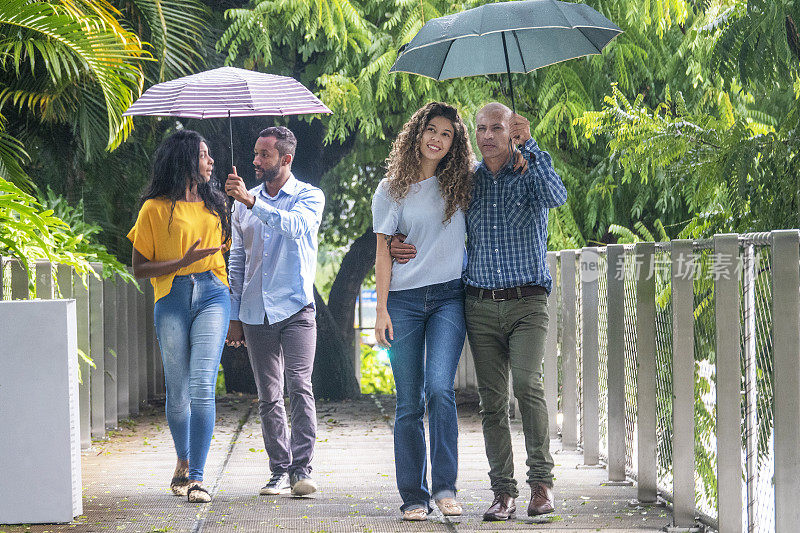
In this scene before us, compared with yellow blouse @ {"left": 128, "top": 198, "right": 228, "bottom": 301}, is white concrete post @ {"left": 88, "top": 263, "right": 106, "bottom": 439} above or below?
below

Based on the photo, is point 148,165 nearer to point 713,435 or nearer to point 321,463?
point 321,463

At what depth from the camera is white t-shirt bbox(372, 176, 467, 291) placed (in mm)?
5141

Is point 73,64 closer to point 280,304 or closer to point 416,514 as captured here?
point 280,304

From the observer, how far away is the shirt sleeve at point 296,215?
18.1 ft

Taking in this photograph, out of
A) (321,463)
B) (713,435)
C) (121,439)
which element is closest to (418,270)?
(713,435)

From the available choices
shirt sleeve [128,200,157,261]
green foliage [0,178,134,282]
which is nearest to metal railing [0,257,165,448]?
green foliage [0,178,134,282]

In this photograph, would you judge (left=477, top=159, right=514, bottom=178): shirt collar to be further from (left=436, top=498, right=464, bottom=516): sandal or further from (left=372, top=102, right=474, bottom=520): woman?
(left=436, top=498, right=464, bottom=516): sandal

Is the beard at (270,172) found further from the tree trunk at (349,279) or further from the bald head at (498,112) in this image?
the tree trunk at (349,279)

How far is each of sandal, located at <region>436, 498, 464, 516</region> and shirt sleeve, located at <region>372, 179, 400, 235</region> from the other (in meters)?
1.34

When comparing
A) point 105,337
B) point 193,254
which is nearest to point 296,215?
point 193,254

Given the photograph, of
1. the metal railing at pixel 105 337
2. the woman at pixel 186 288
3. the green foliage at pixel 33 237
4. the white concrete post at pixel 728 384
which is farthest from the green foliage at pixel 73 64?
the white concrete post at pixel 728 384

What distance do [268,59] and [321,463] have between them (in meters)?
4.77

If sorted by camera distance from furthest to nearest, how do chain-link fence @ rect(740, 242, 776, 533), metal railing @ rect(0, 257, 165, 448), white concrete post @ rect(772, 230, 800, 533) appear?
metal railing @ rect(0, 257, 165, 448) < chain-link fence @ rect(740, 242, 776, 533) < white concrete post @ rect(772, 230, 800, 533)

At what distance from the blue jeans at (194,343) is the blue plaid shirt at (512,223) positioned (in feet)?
4.80
